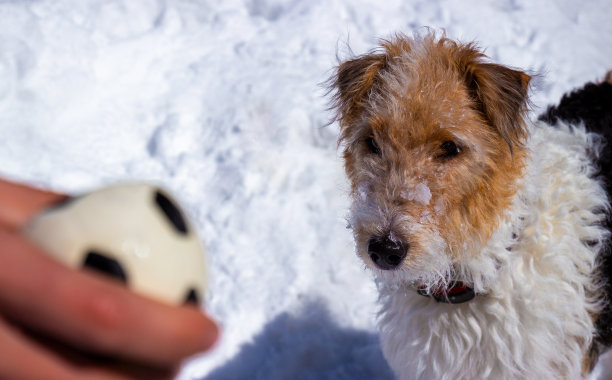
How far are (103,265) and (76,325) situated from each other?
0.13 metres

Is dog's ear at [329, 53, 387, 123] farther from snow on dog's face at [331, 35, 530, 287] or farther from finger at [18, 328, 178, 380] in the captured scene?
finger at [18, 328, 178, 380]

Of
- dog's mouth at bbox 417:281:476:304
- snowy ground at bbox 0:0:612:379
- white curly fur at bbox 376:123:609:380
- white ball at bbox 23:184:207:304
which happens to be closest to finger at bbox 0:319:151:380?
white ball at bbox 23:184:207:304

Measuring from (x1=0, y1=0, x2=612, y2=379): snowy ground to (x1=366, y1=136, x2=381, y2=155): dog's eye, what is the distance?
0.82m

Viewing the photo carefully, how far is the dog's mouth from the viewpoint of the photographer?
91.0 inches

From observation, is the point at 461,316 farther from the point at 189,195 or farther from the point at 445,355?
the point at 189,195

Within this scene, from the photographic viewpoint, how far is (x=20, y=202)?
1.06m

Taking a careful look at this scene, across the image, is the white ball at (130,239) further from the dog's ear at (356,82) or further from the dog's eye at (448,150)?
the dog's ear at (356,82)

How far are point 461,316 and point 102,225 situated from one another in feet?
5.97

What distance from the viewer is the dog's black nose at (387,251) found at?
205cm

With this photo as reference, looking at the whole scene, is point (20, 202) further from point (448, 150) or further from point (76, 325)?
point (448, 150)

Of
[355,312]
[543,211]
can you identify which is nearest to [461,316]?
[543,211]

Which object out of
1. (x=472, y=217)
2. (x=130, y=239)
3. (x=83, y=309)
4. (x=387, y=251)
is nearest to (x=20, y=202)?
(x=130, y=239)

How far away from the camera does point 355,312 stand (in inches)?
138

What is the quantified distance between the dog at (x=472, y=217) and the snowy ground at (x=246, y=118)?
76 centimetres
